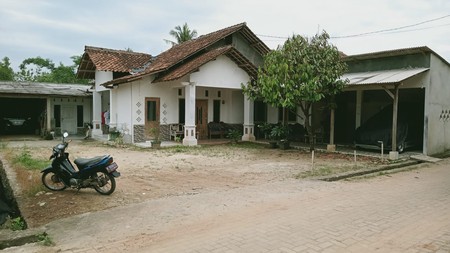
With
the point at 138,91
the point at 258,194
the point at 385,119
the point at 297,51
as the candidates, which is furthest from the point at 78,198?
the point at 385,119

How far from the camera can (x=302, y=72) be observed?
12789mm

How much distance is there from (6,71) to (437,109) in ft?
141

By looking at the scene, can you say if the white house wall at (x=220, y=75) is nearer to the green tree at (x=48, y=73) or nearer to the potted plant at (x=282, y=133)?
the potted plant at (x=282, y=133)

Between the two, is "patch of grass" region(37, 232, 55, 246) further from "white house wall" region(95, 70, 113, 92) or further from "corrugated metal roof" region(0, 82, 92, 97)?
"corrugated metal roof" region(0, 82, 92, 97)

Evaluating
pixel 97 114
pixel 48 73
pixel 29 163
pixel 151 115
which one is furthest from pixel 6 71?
pixel 29 163

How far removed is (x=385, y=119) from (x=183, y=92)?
9.97m

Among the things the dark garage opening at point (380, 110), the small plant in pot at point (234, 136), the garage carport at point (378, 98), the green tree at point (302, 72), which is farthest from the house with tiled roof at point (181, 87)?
the garage carport at point (378, 98)

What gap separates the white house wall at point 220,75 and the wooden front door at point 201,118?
7.71 ft

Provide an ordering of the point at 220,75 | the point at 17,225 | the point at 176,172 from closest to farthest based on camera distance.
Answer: the point at 17,225, the point at 176,172, the point at 220,75

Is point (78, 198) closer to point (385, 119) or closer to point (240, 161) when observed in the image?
point (240, 161)

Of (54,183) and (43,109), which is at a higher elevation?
(43,109)

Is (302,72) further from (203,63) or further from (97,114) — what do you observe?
(97,114)

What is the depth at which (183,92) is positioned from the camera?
18672mm

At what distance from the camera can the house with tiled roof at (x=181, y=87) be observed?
660 inches
